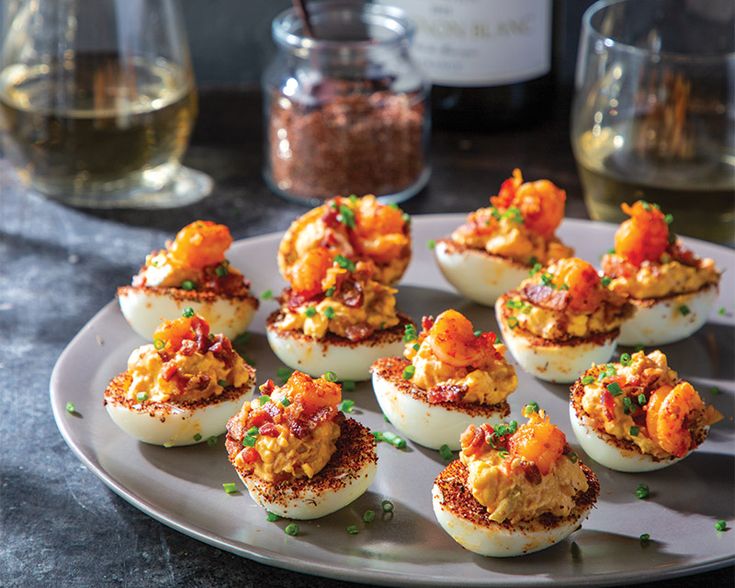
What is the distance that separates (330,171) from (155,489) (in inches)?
74.0

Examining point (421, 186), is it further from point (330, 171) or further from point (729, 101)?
point (729, 101)

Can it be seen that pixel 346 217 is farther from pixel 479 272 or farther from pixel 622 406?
pixel 622 406

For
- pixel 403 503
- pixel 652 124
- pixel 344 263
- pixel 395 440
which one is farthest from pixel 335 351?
pixel 652 124

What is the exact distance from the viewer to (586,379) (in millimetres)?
3021

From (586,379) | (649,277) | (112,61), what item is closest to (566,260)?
(649,277)

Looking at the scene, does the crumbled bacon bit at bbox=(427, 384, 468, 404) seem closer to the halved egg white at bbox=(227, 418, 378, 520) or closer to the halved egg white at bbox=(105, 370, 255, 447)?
the halved egg white at bbox=(227, 418, 378, 520)

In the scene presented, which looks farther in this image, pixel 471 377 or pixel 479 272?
pixel 479 272

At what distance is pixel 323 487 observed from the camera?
2.71 m

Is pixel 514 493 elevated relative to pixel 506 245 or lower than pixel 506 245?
elevated

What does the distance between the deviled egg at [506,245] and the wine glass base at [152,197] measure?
1356 mm

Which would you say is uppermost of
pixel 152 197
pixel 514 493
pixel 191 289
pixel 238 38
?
pixel 514 493

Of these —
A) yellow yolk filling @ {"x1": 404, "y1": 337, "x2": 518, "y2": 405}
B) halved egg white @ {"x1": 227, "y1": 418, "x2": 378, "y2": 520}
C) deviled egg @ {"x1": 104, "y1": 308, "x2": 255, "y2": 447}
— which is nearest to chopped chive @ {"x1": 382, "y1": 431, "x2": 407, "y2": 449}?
yellow yolk filling @ {"x1": 404, "y1": 337, "x2": 518, "y2": 405}

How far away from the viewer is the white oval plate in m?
2.57

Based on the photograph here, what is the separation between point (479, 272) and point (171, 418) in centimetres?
116
